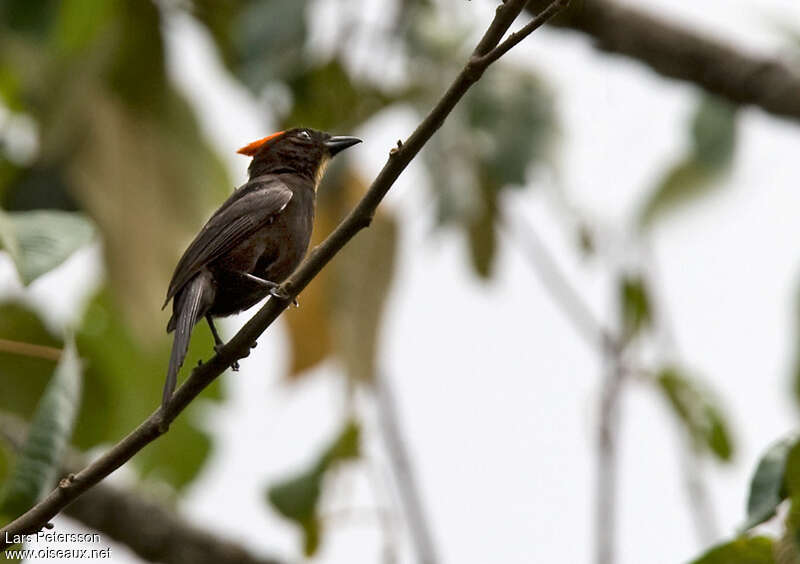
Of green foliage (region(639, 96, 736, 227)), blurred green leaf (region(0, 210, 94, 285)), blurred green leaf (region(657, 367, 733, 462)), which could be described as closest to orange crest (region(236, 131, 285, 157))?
blurred green leaf (region(0, 210, 94, 285))

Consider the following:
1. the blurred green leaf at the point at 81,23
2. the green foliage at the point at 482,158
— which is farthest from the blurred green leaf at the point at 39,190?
the green foliage at the point at 482,158

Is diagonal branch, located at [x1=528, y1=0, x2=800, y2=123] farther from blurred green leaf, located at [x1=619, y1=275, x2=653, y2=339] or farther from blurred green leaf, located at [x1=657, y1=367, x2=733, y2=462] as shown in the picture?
blurred green leaf, located at [x1=657, y1=367, x2=733, y2=462]

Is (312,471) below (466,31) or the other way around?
below

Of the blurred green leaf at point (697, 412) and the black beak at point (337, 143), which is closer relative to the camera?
the black beak at point (337, 143)

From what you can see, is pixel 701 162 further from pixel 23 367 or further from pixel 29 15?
pixel 23 367

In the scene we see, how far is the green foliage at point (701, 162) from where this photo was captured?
6039 mm

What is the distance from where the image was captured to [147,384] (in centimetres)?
560

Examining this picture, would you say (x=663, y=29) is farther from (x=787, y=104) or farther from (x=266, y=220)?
(x=266, y=220)

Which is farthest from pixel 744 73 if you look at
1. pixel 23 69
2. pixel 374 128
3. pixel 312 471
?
pixel 23 69

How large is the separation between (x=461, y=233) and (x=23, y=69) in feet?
6.87

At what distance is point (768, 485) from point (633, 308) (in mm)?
2302

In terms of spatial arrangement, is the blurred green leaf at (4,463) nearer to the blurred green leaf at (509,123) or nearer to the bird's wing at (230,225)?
the bird's wing at (230,225)

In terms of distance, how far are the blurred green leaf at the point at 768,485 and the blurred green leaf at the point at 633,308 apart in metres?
2.22

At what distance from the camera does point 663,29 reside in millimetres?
5762
